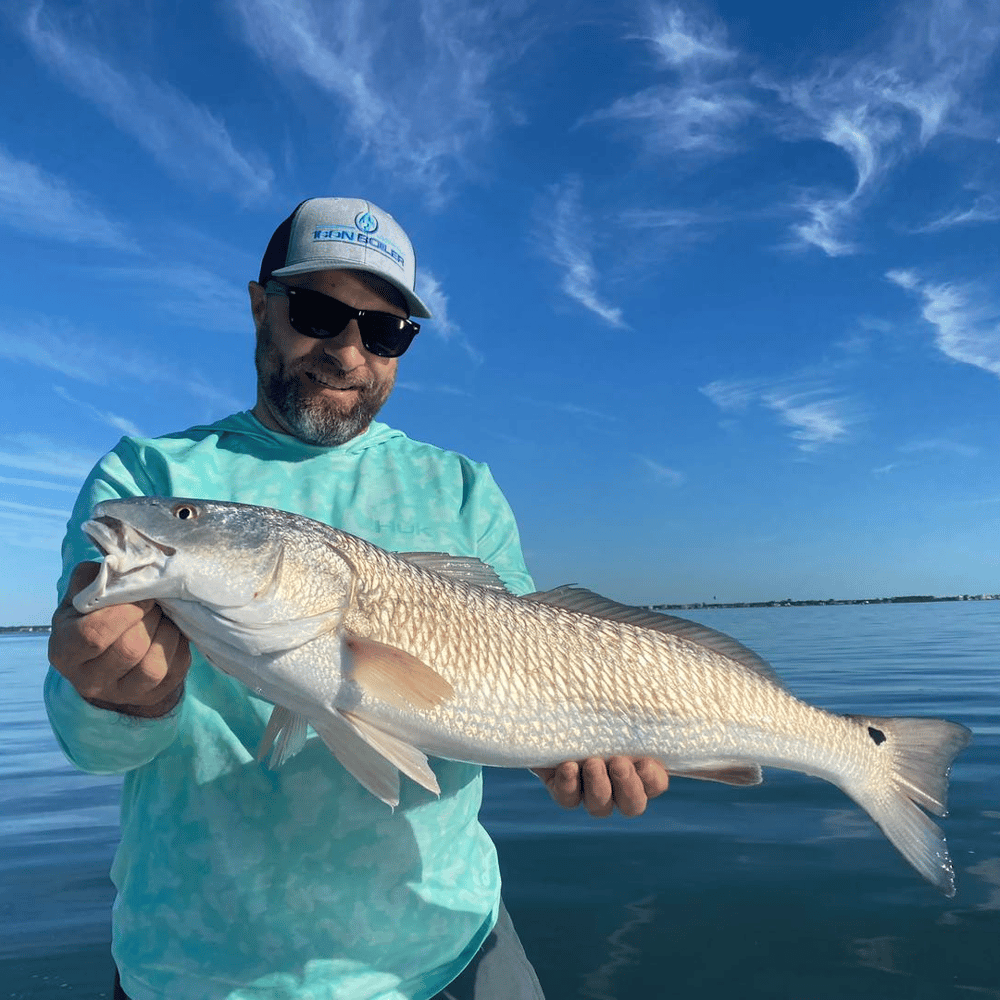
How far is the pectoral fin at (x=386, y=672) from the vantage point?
2.90m

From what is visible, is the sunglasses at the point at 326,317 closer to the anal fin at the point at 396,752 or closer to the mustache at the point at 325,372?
the mustache at the point at 325,372

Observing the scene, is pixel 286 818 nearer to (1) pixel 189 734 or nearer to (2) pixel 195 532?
(1) pixel 189 734

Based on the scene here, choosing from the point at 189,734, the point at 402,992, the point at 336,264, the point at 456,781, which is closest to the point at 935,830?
the point at 456,781

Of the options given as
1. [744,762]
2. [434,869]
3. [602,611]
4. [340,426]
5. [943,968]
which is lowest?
[943,968]

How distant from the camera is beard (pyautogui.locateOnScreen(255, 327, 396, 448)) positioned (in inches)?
150

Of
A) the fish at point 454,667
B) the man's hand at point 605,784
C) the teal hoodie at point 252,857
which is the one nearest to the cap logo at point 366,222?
the teal hoodie at point 252,857

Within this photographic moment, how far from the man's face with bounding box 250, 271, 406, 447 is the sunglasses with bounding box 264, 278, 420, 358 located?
3cm

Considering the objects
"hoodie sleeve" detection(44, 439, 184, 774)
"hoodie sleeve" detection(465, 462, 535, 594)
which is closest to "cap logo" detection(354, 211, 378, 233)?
"hoodie sleeve" detection(465, 462, 535, 594)

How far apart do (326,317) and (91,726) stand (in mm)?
2185

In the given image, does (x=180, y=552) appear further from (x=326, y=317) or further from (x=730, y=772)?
(x=730, y=772)

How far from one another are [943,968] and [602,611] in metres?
2.93

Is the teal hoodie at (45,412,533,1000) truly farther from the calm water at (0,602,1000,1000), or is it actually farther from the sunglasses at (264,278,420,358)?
the calm water at (0,602,1000,1000)

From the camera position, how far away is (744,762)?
3572 mm

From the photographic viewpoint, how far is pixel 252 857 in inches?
118
